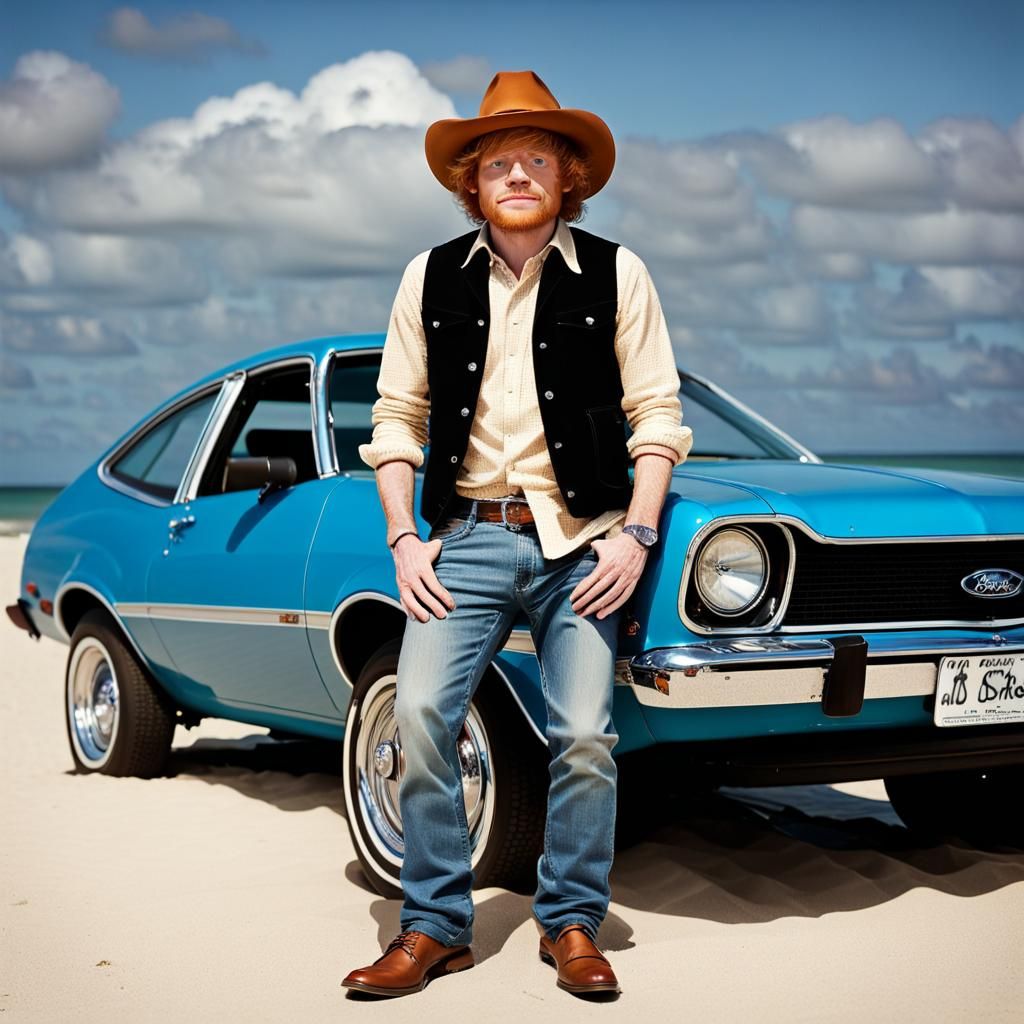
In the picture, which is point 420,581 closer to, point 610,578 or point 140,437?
point 610,578

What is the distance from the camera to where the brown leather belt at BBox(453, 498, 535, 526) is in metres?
3.61

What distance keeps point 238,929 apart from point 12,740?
12.4ft

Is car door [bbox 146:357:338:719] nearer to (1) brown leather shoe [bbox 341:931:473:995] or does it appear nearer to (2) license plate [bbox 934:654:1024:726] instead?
(1) brown leather shoe [bbox 341:931:473:995]

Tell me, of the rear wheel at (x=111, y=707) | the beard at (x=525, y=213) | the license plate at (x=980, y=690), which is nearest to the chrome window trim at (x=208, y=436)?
the rear wheel at (x=111, y=707)

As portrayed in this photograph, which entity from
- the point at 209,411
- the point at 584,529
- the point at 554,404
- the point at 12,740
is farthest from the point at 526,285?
the point at 12,740

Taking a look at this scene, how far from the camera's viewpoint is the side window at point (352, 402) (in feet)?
17.0

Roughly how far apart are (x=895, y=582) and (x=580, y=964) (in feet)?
4.43

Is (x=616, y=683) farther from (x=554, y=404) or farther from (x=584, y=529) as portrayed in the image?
(x=554, y=404)

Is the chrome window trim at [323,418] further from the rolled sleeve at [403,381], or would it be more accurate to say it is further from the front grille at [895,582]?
the front grille at [895,582]

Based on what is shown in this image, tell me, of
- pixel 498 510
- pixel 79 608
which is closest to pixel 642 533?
pixel 498 510

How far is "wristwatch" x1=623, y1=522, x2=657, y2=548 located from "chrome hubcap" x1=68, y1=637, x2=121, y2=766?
345 centimetres

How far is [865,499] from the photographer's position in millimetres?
3957

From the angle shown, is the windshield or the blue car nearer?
the blue car

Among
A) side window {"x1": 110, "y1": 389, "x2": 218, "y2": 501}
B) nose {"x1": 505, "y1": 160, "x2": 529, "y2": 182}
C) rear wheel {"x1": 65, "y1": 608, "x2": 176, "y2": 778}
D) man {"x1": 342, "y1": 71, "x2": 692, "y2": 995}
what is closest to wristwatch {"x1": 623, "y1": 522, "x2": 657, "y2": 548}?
man {"x1": 342, "y1": 71, "x2": 692, "y2": 995}
